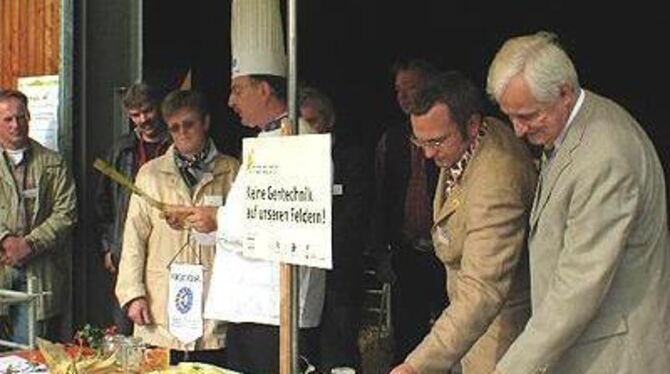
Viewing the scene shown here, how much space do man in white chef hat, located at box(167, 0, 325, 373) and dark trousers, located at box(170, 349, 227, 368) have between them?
0.17 metres

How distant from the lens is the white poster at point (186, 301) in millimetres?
2865

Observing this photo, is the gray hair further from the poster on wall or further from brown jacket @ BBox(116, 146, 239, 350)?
the poster on wall

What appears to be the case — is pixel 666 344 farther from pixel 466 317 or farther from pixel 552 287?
pixel 466 317

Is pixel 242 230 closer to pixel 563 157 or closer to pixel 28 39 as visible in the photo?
pixel 563 157

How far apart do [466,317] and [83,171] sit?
2.93m

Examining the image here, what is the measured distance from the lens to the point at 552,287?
1.89 metres

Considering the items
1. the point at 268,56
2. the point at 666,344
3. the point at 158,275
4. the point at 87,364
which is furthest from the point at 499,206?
the point at 158,275

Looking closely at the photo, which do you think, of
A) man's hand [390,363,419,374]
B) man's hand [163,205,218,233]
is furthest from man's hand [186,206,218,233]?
man's hand [390,363,419,374]

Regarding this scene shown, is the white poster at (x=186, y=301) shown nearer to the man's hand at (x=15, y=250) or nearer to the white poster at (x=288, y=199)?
the white poster at (x=288, y=199)

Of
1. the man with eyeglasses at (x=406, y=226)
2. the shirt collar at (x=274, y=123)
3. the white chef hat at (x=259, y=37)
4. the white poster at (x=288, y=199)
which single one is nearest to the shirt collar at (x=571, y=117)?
the white poster at (x=288, y=199)

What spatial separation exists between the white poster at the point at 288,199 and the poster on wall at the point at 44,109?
269 centimetres

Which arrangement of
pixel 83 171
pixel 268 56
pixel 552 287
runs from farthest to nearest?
1. pixel 83 171
2. pixel 268 56
3. pixel 552 287

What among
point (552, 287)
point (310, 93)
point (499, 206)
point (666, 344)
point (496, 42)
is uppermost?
point (496, 42)

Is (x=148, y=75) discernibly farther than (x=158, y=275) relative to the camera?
Yes
